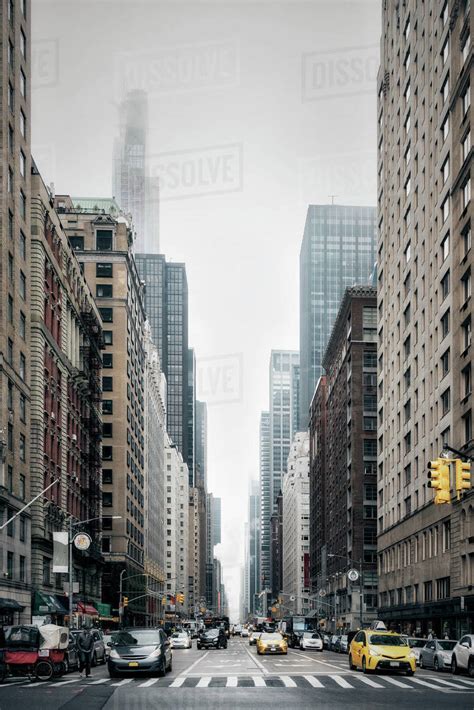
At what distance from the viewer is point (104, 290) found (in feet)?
399

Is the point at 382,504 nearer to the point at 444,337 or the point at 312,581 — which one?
the point at 444,337

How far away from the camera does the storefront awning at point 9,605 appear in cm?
5571

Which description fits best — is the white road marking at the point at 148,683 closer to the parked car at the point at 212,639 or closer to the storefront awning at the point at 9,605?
the storefront awning at the point at 9,605

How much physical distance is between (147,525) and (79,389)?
71.3 m

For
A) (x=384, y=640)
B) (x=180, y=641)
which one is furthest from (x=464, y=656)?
(x=180, y=641)

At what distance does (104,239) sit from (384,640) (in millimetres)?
91942

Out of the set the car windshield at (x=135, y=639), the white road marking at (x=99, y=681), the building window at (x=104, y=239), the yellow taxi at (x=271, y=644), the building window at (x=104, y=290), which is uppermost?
the building window at (x=104, y=239)

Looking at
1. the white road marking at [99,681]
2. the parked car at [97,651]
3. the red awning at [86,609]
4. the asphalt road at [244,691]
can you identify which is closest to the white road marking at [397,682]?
the asphalt road at [244,691]

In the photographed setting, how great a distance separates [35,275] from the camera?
6838 cm

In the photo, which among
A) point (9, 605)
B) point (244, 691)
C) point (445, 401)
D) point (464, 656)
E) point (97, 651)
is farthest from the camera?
point (445, 401)

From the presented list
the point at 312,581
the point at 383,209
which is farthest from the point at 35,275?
the point at 312,581

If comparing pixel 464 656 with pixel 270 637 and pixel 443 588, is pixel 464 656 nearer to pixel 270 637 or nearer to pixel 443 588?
pixel 270 637

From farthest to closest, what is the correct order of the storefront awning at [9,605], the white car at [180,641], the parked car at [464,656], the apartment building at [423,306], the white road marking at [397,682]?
the white car at [180,641] → the apartment building at [423,306] → the storefront awning at [9,605] → the parked car at [464,656] → the white road marking at [397,682]

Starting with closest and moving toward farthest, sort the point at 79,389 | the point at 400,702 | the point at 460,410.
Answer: the point at 400,702 < the point at 460,410 < the point at 79,389
